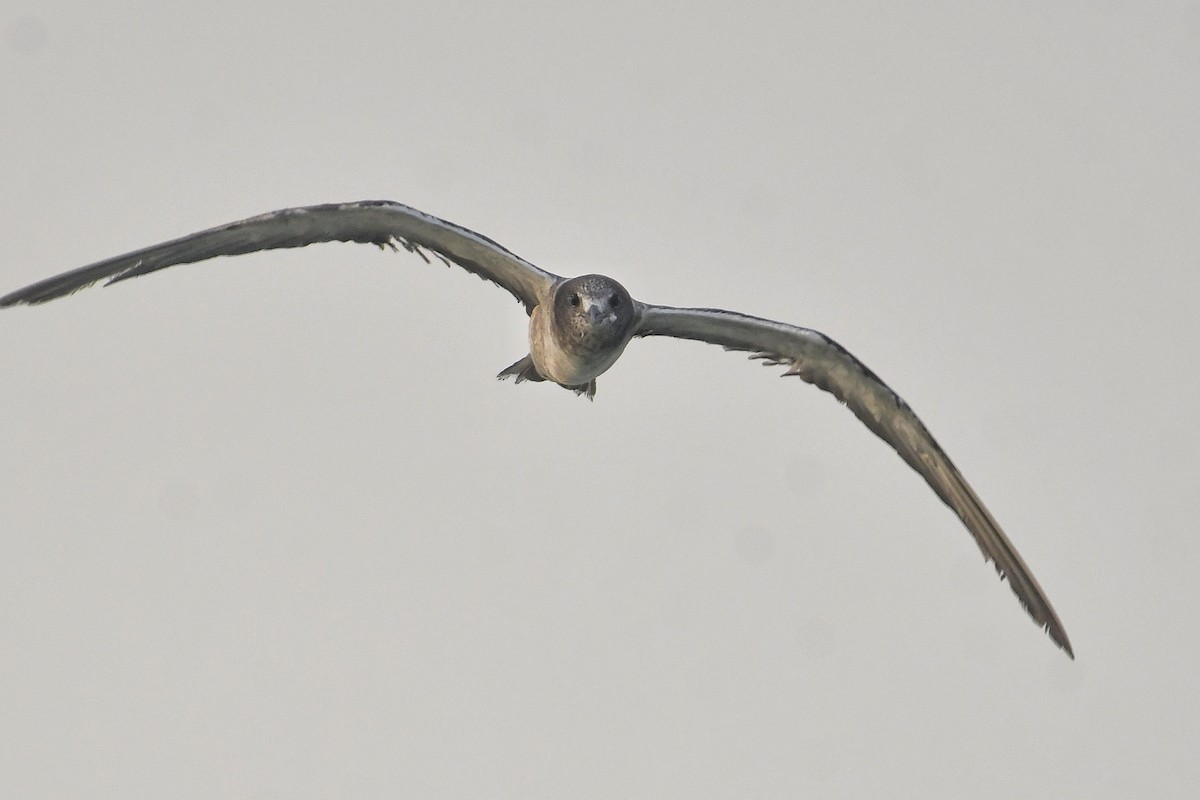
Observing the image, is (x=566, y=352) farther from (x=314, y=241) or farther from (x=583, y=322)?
(x=314, y=241)

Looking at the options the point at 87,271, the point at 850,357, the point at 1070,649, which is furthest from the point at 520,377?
the point at 1070,649

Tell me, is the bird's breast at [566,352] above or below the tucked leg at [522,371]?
below

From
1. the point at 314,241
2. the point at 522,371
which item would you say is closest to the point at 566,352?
the point at 522,371

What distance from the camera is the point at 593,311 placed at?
1592 centimetres

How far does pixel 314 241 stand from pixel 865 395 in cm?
554

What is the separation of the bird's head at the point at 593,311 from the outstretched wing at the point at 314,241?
0.75 meters

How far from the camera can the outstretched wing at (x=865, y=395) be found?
16.8 metres

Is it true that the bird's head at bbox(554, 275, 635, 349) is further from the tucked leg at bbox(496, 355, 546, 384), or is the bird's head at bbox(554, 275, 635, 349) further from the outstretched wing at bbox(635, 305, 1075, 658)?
the tucked leg at bbox(496, 355, 546, 384)

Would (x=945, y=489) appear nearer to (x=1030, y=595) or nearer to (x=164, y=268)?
(x=1030, y=595)

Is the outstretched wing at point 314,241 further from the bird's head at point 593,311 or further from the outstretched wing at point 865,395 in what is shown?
the outstretched wing at point 865,395

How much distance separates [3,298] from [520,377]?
5.21m

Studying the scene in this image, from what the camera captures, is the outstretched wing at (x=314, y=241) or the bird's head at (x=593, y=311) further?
the bird's head at (x=593, y=311)

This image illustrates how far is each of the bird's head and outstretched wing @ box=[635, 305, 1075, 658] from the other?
62 cm

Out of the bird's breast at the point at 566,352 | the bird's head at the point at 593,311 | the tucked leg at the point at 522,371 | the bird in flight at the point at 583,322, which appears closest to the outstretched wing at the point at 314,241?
the bird in flight at the point at 583,322
